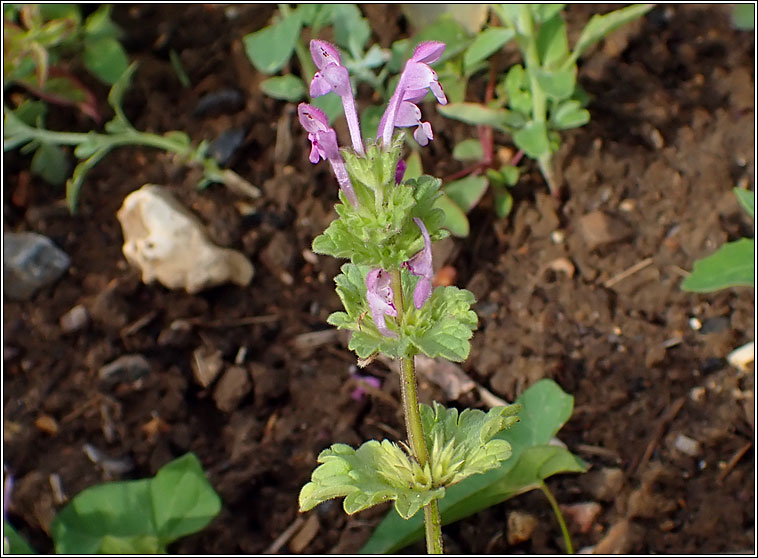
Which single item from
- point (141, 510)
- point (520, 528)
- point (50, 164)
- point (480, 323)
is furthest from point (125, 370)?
point (520, 528)

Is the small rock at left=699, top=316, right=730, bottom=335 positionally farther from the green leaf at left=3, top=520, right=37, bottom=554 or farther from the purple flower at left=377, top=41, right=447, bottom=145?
the green leaf at left=3, top=520, right=37, bottom=554

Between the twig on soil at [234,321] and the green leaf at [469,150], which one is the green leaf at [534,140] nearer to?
the green leaf at [469,150]

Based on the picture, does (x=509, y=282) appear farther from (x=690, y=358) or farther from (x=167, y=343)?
(x=167, y=343)

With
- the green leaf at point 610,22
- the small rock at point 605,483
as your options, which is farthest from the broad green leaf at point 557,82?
the small rock at point 605,483

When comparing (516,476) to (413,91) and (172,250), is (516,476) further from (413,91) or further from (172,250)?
(172,250)

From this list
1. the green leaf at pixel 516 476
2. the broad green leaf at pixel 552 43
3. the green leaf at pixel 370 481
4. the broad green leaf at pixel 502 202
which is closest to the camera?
the green leaf at pixel 370 481

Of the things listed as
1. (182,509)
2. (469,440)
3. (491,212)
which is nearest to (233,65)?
(491,212)

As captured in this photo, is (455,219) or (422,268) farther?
(455,219)
